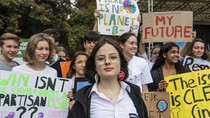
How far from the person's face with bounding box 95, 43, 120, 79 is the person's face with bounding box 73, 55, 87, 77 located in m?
1.49

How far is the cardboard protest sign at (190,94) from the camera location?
3.50 metres

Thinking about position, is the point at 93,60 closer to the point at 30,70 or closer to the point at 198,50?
the point at 30,70

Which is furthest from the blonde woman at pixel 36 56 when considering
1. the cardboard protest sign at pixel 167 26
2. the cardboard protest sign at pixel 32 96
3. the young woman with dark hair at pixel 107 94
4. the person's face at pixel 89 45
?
the cardboard protest sign at pixel 167 26

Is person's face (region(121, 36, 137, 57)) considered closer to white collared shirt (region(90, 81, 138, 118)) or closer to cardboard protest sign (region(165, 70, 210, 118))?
cardboard protest sign (region(165, 70, 210, 118))

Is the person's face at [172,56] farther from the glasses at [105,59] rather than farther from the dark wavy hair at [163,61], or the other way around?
the glasses at [105,59]

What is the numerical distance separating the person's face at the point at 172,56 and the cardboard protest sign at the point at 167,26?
2.62 feet

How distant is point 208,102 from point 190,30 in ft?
5.15

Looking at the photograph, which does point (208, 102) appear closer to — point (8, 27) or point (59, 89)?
point (59, 89)

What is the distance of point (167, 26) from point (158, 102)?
1709 mm

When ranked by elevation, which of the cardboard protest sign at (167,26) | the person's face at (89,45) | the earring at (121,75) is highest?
the cardboard protest sign at (167,26)

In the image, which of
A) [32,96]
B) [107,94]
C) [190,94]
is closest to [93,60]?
[107,94]

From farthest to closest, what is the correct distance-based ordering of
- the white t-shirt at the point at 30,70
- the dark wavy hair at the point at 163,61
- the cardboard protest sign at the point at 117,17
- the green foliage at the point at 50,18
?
the green foliage at the point at 50,18 → the cardboard protest sign at the point at 117,17 → the dark wavy hair at the point at 163,61 → the white t-shirt at the point at 30,70

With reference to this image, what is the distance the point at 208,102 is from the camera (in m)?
3.50

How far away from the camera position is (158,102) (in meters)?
3.50
